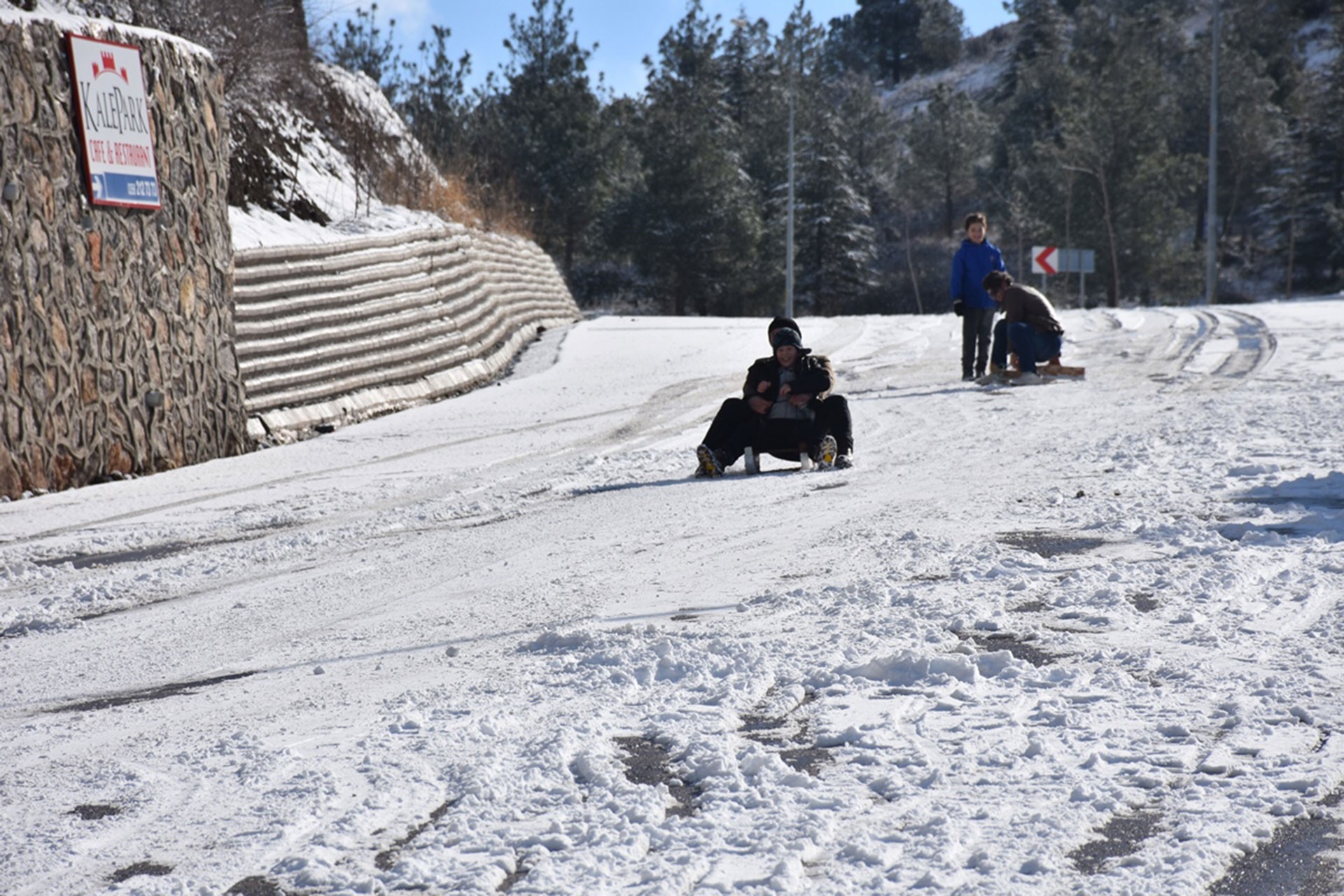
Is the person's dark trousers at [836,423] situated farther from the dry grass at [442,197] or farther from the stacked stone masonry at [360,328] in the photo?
the dry grass at [442,197]

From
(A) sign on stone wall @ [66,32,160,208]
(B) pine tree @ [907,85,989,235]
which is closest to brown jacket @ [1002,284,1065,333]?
(A) sign on stone wall @ [66,32,160,208]

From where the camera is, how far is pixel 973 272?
13.7 meters

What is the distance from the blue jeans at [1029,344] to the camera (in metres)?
13.5

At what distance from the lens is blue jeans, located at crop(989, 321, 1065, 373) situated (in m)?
13.5

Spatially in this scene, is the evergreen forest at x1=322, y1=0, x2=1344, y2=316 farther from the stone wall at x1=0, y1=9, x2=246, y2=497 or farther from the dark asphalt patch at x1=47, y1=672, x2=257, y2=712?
the dark asphalt patch at x1=47, y1=672, x2=257, y2=712

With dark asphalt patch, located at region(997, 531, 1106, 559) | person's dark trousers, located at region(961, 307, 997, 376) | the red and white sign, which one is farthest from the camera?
the red and white sign

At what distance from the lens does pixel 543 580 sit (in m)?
5.73

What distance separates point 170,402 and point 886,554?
679 cm

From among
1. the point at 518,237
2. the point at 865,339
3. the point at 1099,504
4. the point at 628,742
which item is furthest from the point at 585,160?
the point at 628,742

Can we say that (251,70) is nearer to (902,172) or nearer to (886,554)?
(886,554)

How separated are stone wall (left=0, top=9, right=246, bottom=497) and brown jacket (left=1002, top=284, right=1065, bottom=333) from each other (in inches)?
311

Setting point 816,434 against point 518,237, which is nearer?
point 816,434

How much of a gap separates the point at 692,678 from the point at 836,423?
4840 mm

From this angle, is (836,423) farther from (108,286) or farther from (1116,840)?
(1116,840)
